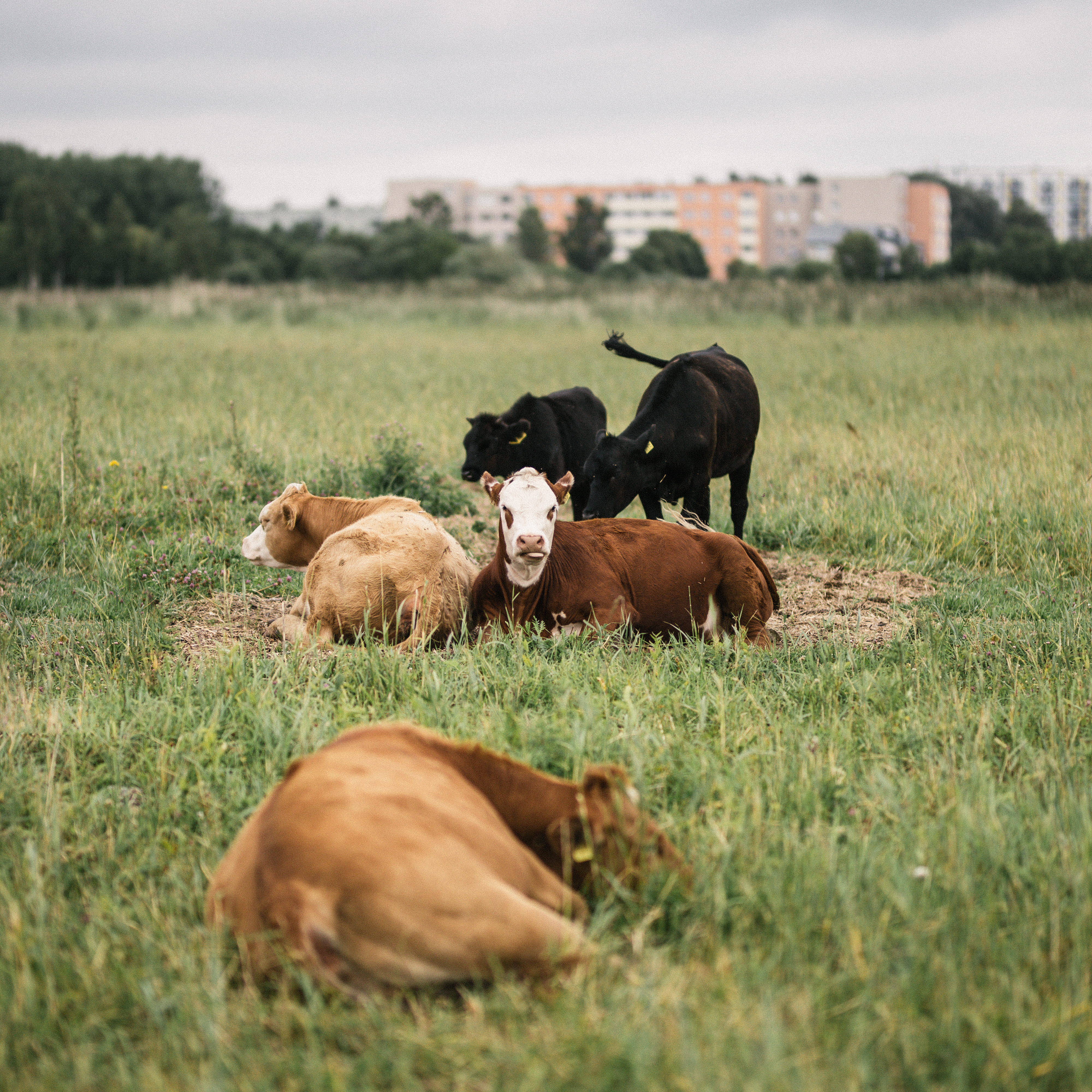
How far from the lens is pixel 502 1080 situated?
84.7 inches

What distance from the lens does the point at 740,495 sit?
8.31m

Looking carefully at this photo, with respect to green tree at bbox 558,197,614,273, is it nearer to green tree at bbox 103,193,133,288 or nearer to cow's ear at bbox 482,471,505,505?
green tree at bbox 103,193,133,288

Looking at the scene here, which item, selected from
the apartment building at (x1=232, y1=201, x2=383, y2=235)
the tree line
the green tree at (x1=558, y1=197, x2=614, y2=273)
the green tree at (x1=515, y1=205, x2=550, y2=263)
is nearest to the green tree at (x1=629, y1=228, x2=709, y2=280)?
the tree line

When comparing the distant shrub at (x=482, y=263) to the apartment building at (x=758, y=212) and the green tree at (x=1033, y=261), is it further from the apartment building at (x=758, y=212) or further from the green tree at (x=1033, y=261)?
the apartment building at (x=758, y=212)

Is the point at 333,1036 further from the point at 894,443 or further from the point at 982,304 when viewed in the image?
the point at 982,304

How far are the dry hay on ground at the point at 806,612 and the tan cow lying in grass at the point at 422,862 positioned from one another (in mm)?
2625

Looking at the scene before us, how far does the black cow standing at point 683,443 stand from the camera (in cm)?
722

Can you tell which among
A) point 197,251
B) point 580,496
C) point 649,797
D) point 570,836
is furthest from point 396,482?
point 197,251

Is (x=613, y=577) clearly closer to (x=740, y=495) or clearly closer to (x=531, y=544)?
(x=531, y=544)

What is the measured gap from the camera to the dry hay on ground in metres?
5.57

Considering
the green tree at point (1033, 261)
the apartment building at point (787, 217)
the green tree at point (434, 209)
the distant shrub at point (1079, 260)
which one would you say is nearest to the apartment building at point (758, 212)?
the apartment building at point (787, 217)

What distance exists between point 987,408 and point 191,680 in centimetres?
1066

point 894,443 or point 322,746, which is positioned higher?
point 894,443

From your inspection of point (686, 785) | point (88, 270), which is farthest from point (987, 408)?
point (88, 270)
